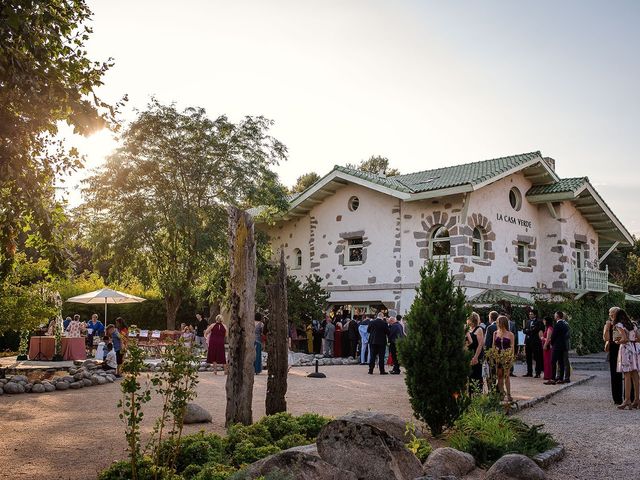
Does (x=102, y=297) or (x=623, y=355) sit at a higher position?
(x=102, y=297)

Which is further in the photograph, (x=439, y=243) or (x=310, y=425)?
(x=439, y=243)

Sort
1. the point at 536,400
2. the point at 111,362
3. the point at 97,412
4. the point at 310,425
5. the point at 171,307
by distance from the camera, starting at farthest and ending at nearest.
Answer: the point at 171,307 < the point at 111,362 < the point at 536,400 < the point at 97,412 < the point at 310,425

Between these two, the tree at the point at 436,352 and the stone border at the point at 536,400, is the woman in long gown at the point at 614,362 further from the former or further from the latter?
the tree at the point at 436,352

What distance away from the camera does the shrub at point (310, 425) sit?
23.9 feet

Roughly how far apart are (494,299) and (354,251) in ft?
20.0

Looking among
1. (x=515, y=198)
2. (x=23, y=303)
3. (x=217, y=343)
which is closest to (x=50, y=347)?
(x=217, y=343)

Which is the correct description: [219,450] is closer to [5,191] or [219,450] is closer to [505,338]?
[5,191]

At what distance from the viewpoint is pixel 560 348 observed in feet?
47.4

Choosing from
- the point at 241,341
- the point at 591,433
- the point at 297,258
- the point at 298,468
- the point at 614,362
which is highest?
the point at 297,258

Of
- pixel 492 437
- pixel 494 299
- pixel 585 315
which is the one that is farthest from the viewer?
pixel 585 315

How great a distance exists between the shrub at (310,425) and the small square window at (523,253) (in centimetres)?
1823

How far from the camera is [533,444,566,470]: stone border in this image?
6.64 m

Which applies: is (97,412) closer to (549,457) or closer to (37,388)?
(37,388)

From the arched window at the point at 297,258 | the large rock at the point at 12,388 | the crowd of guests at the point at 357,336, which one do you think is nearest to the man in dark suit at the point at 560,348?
the crowd of guests at the point at 357,336
